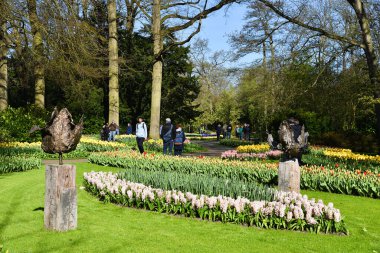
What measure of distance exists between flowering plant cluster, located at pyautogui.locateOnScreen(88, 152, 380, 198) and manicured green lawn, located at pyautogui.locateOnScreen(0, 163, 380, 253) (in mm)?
1983

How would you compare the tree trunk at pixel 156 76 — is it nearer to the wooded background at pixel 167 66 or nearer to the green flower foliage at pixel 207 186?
the wooded background at pixel 167 66

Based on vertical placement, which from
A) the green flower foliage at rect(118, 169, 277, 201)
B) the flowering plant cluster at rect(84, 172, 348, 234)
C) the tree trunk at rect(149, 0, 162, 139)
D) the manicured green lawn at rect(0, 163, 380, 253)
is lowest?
the manicured green lawn at rect(0, 163, 380, 253)

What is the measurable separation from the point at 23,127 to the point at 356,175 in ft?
45.0

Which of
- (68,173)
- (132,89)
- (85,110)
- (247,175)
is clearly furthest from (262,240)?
(132,89)

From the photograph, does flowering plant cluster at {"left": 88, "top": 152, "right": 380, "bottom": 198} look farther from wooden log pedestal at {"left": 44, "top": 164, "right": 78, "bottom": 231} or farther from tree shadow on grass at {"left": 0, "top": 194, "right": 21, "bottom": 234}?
wooden log pedestal at {"left": 44, "top": 164, "right": 78, "bottom": 231}

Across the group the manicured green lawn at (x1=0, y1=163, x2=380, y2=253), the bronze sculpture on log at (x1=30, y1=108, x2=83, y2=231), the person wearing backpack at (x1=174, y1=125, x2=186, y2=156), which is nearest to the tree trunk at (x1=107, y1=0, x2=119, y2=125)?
the person wearing backpack at (x1=174, y1=125, x2=186, y2=156)

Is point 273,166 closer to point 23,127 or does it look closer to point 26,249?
point 26,249

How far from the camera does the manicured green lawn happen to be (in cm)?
448

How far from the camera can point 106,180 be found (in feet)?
24.1

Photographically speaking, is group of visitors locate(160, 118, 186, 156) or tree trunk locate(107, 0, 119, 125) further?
tree trunk locate(107, 0, 119, 125)

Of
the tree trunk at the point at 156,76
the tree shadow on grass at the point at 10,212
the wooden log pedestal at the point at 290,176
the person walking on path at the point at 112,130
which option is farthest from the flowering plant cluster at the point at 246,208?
the person walking on path at the point at 112,130

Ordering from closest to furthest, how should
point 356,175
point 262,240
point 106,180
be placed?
point 262,240
point 106,180
point 356,175

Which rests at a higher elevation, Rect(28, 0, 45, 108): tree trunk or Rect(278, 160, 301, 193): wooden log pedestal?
Rect(28, 0, 45, 108): tree trunk

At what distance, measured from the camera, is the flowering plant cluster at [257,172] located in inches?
331
